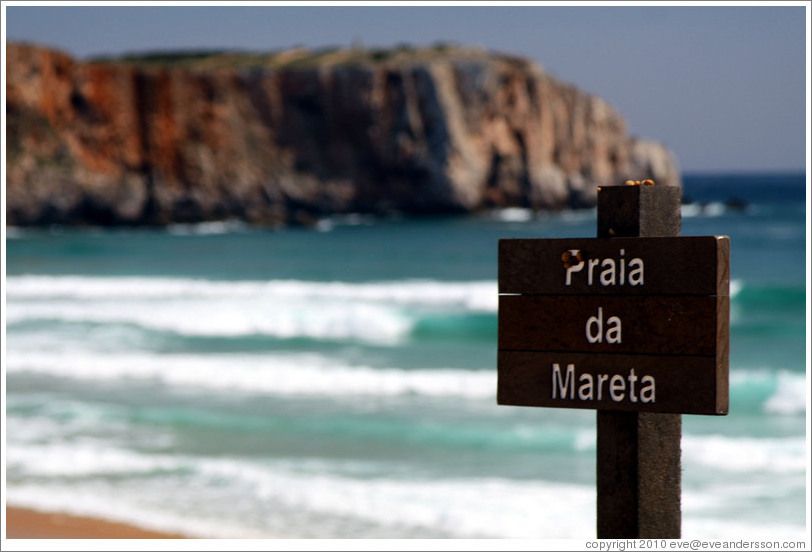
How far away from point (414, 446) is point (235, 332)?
8.73 m

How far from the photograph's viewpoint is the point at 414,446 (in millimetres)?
9016

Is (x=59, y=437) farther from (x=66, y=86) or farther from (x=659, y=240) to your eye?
(x=66, y=86)

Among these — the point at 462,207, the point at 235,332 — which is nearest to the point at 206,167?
the point at 462,207

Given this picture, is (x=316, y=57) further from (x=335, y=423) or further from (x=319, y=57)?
(x=335, y=423)

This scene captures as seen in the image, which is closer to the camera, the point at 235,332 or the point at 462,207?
the point at 235,332

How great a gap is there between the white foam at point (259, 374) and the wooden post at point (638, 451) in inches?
342

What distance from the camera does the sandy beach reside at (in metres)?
6.77

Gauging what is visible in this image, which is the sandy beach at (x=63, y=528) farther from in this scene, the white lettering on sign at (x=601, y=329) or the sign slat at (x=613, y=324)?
the white lettering on sign at (x=601, y=329)

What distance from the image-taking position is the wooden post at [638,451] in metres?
2.63

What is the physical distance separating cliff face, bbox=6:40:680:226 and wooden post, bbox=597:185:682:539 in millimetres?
54073

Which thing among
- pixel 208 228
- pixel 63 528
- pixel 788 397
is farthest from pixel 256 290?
pixel 208 228

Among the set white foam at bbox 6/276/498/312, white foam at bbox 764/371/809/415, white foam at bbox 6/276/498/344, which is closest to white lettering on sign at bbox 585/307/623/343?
white foam at bbox 764/371/809/415

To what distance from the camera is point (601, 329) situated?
2.61 metres

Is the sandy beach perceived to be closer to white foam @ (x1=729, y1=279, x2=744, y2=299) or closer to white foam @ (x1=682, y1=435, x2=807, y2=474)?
white foam @ (x1=682, y1=435, x2=807, y2=474)
